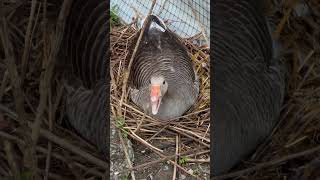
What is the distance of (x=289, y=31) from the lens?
85 cm

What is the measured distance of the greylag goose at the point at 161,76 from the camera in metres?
0.79

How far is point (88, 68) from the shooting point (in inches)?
32.7

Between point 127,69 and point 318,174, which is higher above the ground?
point 127,69

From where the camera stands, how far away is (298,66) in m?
0.85

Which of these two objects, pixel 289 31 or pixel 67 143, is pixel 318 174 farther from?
pixel 67 143

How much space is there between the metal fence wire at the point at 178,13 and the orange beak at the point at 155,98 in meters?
0.08

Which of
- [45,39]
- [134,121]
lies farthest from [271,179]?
[45,39]

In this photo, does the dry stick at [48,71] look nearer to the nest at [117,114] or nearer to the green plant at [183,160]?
the nest at [117,114]

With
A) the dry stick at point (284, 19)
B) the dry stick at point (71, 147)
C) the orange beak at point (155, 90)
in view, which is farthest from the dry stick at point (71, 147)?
the dry stick at point (284, 19)

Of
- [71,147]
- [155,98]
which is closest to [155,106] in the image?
[155,98]

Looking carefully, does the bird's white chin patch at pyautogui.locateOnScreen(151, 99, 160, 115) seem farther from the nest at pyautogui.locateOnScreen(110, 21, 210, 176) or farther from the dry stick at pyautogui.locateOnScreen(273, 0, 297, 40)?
the dry stick at pyautogui.locateOnScreen(273, 0, 297, 40)

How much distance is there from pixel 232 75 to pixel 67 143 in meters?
0.23

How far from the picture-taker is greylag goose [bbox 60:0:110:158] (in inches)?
32.1

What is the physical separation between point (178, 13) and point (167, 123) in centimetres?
14
